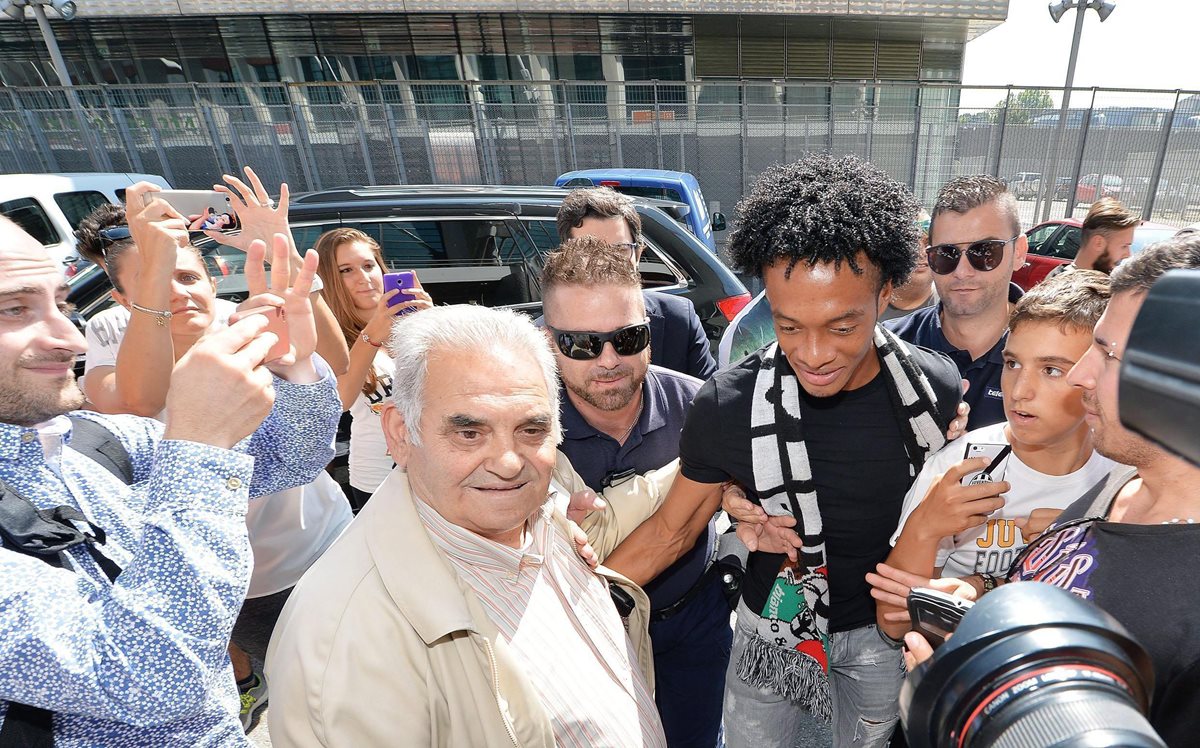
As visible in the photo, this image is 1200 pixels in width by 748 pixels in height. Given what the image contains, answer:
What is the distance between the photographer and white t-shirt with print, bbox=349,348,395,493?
2561mm

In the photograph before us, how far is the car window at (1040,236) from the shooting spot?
7492 mm

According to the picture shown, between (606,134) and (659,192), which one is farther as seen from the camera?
(606,134)

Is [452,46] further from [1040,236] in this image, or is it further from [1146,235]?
[1146,235]

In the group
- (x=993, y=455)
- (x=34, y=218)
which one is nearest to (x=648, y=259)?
(x=993, y=455)

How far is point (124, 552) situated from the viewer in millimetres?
1161

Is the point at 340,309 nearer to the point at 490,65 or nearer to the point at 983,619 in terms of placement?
the point at 983,619

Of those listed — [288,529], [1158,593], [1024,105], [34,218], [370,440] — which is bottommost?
[288,529]

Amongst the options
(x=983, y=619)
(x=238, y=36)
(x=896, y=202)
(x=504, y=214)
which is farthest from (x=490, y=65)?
(x=983, y=619)

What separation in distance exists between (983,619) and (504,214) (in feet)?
13.0

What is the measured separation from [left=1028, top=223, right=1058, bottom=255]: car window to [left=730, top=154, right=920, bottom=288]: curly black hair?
745 cm

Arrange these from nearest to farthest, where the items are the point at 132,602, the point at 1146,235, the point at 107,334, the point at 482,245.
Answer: the point at 132,602 < the point at 107,334 < the point at 482,245 < the point at 1146,235

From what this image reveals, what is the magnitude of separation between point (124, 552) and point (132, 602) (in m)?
0.28

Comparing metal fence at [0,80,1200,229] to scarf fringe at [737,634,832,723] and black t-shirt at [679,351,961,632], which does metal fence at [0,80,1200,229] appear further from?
scarf fringe at [737,634,832,723]

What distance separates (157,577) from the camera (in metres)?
0.96
